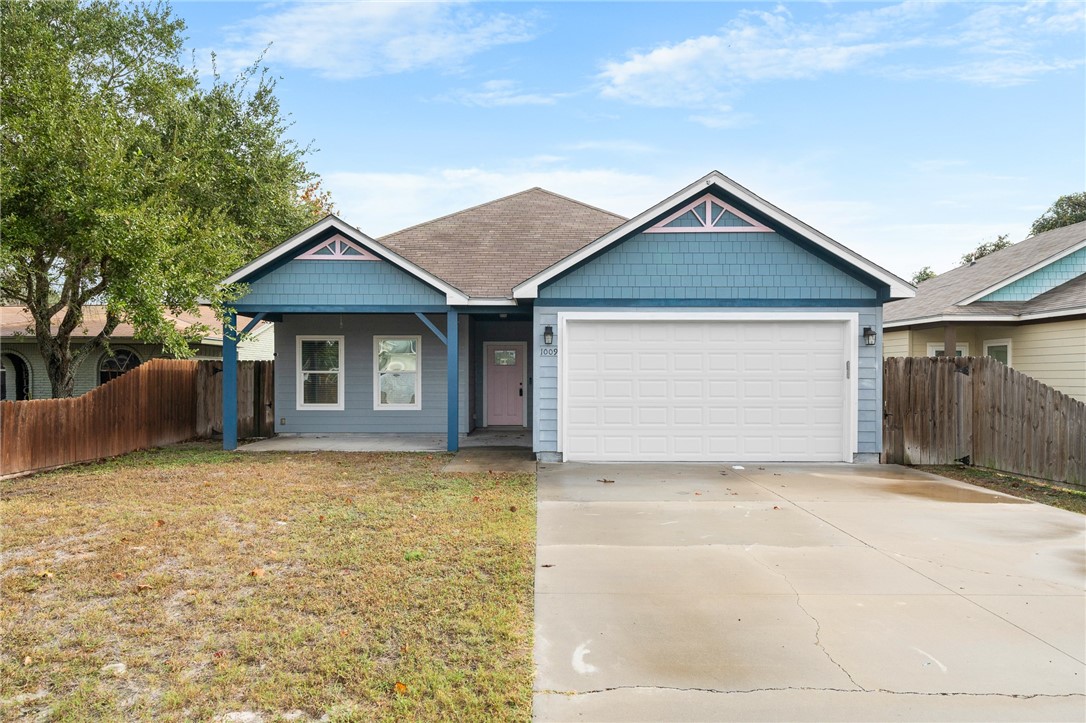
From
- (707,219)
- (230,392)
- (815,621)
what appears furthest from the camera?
(230,392)

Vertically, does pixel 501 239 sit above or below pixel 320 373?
above

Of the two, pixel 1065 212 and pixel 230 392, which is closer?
pixel 230 392

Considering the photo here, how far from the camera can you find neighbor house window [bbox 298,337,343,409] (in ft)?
45.7

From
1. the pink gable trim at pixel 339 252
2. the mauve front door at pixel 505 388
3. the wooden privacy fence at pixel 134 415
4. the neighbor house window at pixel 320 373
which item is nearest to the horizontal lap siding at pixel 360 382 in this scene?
the neighbor house window at pixel 320 373

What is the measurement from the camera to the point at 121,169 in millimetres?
9586

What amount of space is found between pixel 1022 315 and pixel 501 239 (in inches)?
468

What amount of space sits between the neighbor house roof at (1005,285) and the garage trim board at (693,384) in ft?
18.2

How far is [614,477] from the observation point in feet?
30.0

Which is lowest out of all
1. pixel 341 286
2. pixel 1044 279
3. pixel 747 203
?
pixel 341 286

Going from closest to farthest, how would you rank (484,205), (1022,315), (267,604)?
(267,604) → (1022,315) → (484,205)

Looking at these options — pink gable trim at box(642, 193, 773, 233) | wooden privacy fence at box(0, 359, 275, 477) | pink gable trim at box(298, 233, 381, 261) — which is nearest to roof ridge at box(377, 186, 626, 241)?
pink gable trim at box(298, 233, 381, 261)

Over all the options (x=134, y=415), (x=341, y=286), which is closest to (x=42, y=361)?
(x=134, y=415)

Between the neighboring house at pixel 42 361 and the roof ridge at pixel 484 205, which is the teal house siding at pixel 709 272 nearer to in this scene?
the roof ridge at pixel 484 205

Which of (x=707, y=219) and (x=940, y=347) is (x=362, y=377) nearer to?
(x=707, y=219)
